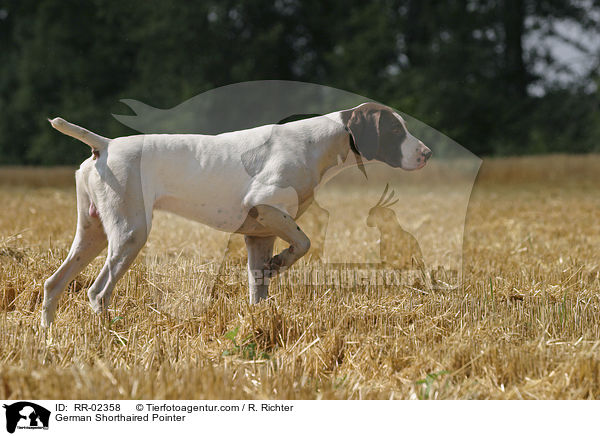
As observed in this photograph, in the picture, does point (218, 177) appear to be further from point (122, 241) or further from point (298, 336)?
point (298, 336)

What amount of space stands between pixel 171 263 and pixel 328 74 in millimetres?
19177

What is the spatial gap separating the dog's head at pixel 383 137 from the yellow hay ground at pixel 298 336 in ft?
2.90

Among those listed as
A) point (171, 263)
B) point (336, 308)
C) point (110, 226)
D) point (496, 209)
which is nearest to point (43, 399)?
point (110, 226)

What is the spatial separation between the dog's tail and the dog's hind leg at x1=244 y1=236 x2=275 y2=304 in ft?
3.60

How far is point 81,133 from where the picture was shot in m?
3.43

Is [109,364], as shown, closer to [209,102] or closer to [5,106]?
[209,102]

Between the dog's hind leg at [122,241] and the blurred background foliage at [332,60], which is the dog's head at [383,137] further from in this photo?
the blurred background foliage at [332,60]

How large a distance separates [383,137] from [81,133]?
69.7 inches

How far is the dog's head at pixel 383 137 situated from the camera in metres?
3.83

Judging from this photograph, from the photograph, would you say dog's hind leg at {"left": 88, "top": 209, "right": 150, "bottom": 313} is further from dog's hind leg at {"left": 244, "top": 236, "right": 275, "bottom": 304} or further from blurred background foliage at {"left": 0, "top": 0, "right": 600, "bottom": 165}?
blurred background foliage at {"left": 0, "top": 0, "right": 600, "bottom": 165}

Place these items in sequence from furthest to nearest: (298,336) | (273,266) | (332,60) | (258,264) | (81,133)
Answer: (332,60) < (258,264) < (273,266) < (81,133) < (298,336)

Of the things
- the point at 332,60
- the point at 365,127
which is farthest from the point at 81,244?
the point at 332,60
